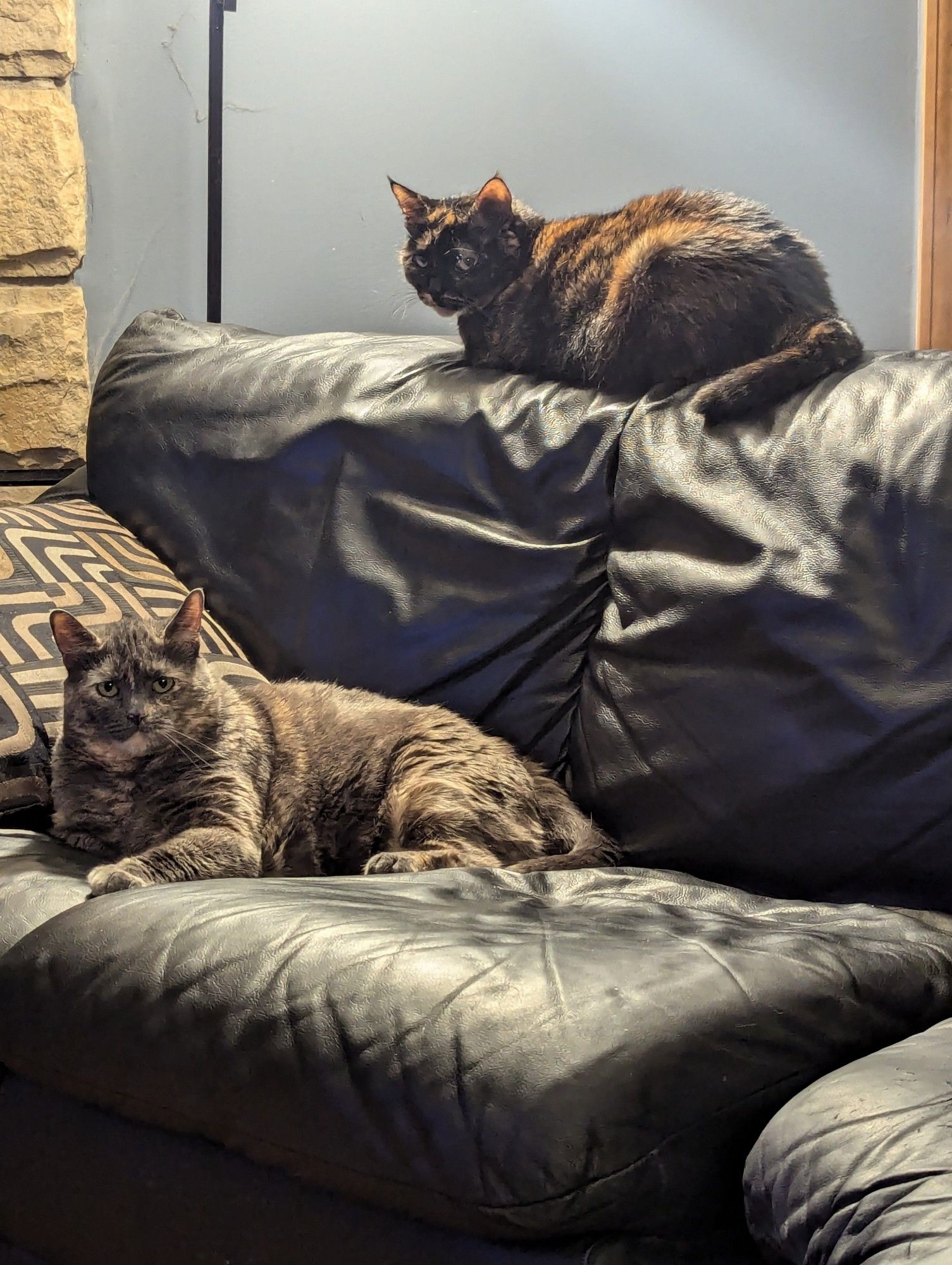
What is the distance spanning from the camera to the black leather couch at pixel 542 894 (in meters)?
0.98

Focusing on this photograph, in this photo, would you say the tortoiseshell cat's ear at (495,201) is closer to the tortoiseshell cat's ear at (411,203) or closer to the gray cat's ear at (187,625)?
the tortoiseshell cat's ear at (411,203)

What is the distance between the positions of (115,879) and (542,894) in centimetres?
52

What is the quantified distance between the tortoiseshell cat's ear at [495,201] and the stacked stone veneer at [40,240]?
0.98 metres

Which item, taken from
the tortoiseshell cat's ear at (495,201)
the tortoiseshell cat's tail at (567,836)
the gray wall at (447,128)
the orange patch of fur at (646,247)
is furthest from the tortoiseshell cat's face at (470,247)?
the tortoiseshell cat's tail at (567,836)

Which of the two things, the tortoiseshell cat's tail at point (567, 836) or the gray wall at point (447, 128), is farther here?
the gray wall at point (447, 128)

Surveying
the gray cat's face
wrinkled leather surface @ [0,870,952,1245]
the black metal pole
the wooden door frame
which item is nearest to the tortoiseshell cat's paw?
wrinkled leather surface @ [0,870,952,1245]

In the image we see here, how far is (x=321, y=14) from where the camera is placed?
2.70m

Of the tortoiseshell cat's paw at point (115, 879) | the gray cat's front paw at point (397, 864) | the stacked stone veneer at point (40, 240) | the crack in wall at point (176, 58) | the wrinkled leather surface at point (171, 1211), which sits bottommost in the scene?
the wrinkled leather surface at point (171, 1211)

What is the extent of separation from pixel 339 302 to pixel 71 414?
67cm

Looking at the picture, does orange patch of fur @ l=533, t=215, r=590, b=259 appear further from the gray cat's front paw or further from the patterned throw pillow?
the gray cat's front paw

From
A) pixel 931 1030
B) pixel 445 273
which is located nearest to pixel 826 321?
pixel 445 273

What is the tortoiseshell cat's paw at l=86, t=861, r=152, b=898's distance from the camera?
1.45m

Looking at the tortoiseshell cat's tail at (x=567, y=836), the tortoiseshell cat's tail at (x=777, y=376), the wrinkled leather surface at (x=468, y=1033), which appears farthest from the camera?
the tortoiseshell cat's tail at (x=777, y=376)

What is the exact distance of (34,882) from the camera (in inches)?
58.2
